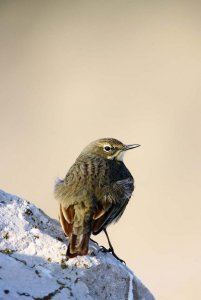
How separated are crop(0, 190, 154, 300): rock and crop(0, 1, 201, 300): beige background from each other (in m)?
9.48

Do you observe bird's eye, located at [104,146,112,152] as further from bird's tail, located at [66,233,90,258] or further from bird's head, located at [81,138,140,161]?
bird's tail, located at [66,233,90,258]

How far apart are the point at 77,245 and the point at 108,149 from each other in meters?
2.64

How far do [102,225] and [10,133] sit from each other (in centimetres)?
1821

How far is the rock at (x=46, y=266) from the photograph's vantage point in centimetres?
609

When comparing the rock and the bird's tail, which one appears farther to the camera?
the bird's tail

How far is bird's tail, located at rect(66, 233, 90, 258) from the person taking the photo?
6.66 m

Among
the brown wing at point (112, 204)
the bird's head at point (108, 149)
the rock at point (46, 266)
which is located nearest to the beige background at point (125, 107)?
the bird's head at point (108, 149)

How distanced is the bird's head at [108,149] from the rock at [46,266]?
1.76 metres

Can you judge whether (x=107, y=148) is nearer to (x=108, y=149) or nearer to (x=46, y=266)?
(x=108, y=149)

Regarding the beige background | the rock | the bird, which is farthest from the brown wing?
the beige background

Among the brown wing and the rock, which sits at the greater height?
the brown wing

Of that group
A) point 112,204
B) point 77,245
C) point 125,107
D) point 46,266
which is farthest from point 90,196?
point 125,107

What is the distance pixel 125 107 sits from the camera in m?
26.3

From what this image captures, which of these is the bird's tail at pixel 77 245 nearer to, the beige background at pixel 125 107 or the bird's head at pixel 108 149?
the bird's head at pixel 108 149
